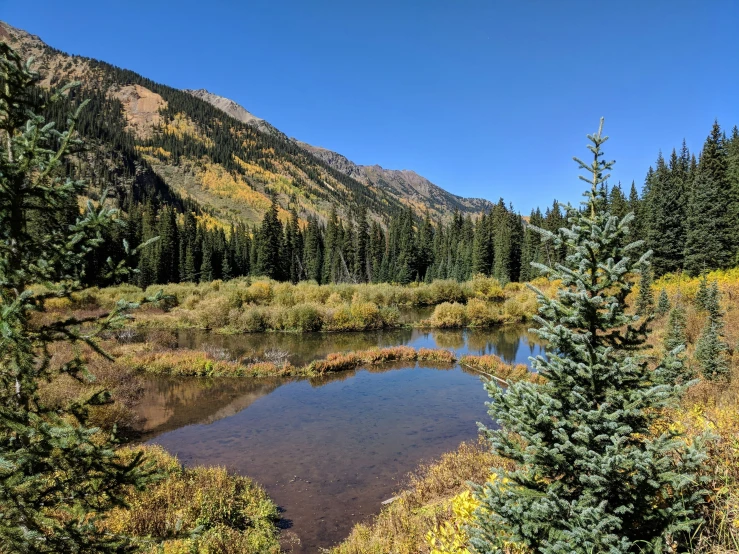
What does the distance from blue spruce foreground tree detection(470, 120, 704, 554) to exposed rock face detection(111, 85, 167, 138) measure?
688ft

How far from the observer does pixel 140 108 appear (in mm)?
191375

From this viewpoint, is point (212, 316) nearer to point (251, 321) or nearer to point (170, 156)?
point (251, 321)

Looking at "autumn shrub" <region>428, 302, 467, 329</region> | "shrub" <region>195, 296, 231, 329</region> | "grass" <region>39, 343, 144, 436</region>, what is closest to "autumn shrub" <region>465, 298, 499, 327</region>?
"autumn shrub" <region>428, 302, 467, 329</region>

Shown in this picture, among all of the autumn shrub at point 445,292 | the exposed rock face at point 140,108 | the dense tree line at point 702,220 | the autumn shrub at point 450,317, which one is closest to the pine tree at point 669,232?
the dense tree line at point 702,220

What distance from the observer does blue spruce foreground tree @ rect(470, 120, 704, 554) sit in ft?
13.0

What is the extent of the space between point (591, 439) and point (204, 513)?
8.60m

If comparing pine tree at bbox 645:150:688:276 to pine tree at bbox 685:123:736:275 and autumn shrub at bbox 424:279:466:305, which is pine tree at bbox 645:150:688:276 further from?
autumn shrub at bbox 424:279:466:305

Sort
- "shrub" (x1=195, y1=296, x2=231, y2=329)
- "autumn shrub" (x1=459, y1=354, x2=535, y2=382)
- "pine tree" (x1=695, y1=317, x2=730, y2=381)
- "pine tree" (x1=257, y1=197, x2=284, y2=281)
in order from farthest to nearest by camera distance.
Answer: "pine tree" (x1=257, y1=197, x2=284, y2=281) → "shrub" (x1=195, y1=296, x2=231, y2=329) → "autumn shrub" (x1=459, y1=354, x2=535, y2=382) → "pine tree" (x1=695, y1=317, x2=730, y2=381)

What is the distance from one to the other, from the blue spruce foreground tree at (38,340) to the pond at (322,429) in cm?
680

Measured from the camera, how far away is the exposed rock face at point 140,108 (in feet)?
592

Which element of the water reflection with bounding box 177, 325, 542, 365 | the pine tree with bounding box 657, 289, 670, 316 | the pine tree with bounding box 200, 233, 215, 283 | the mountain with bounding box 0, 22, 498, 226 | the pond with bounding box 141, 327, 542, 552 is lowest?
the pond with bounding box 141, 327, 542, 552

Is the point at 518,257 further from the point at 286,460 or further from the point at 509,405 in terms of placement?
the point at 509,405

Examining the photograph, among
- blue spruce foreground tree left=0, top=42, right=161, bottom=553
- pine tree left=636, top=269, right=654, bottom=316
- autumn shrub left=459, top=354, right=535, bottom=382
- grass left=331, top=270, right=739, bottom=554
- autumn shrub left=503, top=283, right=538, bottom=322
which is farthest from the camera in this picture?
autumn shrub left=503, top=283, right=538, bottom=322

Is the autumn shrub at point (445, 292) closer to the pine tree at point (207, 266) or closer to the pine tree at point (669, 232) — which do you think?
the pine tree at point (669, 232)
